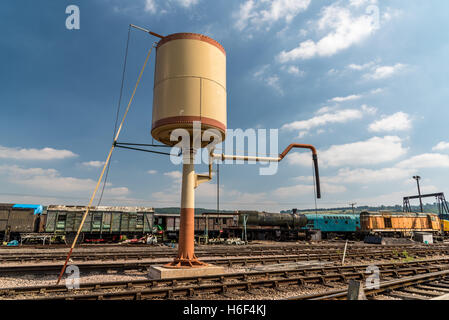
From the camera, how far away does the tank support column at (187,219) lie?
1177 cm

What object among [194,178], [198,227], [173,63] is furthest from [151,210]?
[173,63]

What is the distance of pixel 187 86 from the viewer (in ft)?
38.9

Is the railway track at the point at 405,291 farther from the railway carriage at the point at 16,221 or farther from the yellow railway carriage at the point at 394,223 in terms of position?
the railway carriage at the point at 16,221

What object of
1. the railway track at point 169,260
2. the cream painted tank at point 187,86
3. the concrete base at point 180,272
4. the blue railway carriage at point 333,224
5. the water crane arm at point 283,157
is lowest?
the railway track at point 169,260

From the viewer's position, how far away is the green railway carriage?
92.1ft

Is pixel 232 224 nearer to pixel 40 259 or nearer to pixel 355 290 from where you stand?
pixel 40 259

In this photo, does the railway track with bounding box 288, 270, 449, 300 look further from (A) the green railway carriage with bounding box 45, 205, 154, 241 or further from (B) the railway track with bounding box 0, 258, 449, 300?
(A) the green railway carriage with bounding box 45, 205, 154, 241

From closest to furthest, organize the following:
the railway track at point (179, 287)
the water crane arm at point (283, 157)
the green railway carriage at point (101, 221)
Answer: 1. the railway track at point (179, 287)
2. the water crane arm at point (283, 157)
3. the green railway carriage at point (101, 221)

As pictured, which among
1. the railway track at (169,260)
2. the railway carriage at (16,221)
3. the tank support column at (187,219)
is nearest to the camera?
the tank support column at (187,219)

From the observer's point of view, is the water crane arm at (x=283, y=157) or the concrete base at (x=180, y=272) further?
the water crane arm at (x=283, y=157)

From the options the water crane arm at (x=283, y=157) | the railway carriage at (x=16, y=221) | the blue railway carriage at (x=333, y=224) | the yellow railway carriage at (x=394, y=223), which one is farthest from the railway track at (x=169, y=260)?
the blue railway carriage at (x=333, y=224)

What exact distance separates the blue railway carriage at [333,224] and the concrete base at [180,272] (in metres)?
31.3

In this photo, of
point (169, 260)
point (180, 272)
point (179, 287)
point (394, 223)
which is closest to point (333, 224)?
point (394, 223)

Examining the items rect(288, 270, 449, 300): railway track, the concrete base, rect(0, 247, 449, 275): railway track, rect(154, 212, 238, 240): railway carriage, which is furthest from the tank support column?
rect(154, 212, 238, 240): railway carriage
